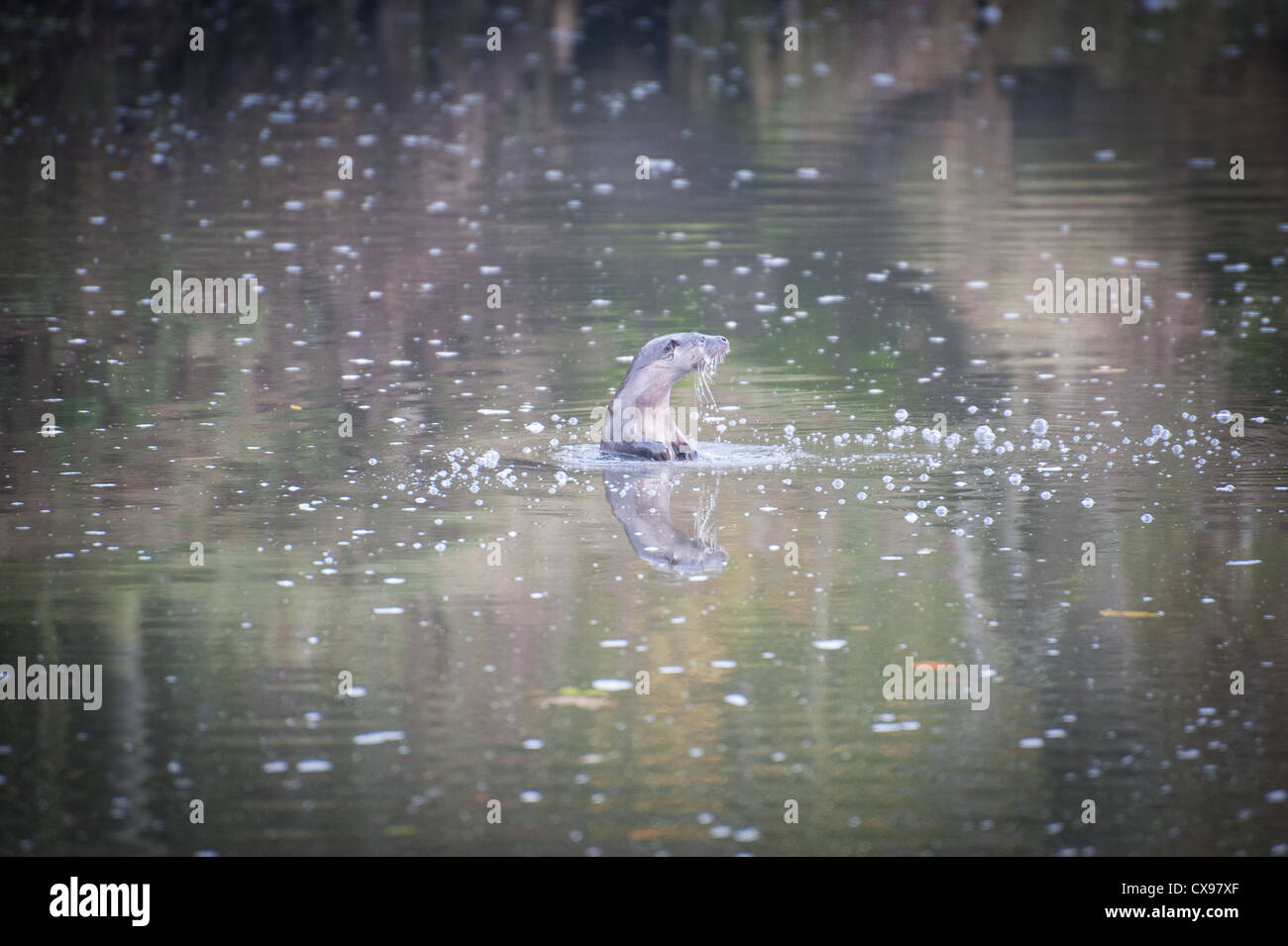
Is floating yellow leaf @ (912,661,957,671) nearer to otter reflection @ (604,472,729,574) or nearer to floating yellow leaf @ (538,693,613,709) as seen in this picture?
floating yellow leaf @ (538,693,613,709)

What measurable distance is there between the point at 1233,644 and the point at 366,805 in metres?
3.71

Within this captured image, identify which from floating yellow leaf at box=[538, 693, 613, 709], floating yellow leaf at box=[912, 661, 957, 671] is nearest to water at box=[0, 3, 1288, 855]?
floating yellow leaf at box=[538, 693, 613, 709]

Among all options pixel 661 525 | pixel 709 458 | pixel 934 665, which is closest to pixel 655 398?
pixel 709 458

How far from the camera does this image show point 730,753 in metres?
7.27

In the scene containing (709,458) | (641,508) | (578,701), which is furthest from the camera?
(709,458)

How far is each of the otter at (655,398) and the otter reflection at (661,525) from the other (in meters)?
0.37

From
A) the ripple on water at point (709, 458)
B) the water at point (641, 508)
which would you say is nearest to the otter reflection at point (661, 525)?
the water at point (641, 508)

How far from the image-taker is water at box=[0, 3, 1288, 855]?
7.00 meters

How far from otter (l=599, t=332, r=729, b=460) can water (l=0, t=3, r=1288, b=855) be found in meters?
0.25

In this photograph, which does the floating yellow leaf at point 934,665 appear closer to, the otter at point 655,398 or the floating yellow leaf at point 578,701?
the floating yellow leaf at point 578,701

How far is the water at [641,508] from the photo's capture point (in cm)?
700

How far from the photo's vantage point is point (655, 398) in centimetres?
1159

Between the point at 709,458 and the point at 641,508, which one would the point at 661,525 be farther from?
the point at 709,458

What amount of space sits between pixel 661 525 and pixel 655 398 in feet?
5.02
